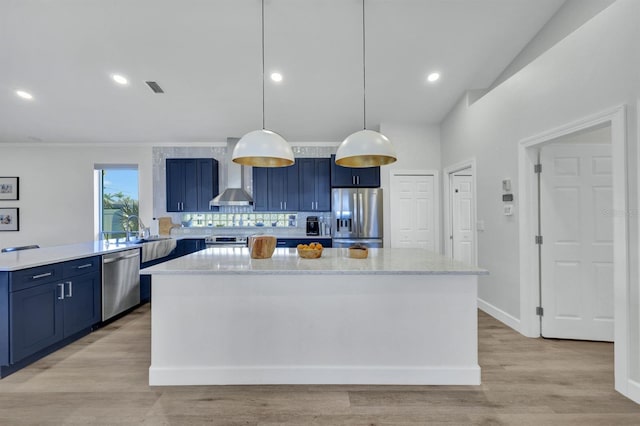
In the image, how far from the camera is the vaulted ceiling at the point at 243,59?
3.10m

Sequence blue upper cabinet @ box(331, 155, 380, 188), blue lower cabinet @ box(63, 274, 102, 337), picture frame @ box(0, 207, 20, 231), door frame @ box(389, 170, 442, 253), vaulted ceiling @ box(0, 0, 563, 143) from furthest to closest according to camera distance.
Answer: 1. picture frame @ box(0, 207, 20, 231)
2. blue upper cabinet @ box(331, 155, 380, 188)
3. door frame @ box(389, 170, 442, 253)
4. vaulted ceiling @ box(0, 0, 563, 143)
5. blue lower cabinet @ box(63, 274, 102, 337)

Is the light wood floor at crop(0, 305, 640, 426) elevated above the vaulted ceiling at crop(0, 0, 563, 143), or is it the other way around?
the vaulted ceiling at crop(0, 0, 563, 143)

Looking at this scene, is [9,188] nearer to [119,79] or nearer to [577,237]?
[119,79]

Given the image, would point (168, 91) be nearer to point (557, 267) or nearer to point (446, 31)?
point (446, 31)

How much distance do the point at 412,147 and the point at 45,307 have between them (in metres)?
4.96

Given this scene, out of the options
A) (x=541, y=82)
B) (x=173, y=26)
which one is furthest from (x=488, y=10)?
(x=173, y=26)

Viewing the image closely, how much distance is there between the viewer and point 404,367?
2209 mm

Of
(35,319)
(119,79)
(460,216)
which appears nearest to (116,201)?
(119,79)

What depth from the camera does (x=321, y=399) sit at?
2.03m

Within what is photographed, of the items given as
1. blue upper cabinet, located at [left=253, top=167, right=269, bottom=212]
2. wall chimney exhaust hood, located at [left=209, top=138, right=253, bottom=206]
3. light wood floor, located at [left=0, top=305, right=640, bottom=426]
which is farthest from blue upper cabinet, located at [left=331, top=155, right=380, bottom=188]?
light wood floor, located at [left=0, top=305, right=640, bottom=426]

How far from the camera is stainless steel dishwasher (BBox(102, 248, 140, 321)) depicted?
336 centimetres

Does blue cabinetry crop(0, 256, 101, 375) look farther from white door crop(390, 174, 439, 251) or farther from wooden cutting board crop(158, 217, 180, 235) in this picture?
white door crop(390, 174, 439, 251)

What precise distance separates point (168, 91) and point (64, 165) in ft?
10.2

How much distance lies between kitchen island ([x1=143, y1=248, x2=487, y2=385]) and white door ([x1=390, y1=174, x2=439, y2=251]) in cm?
283
